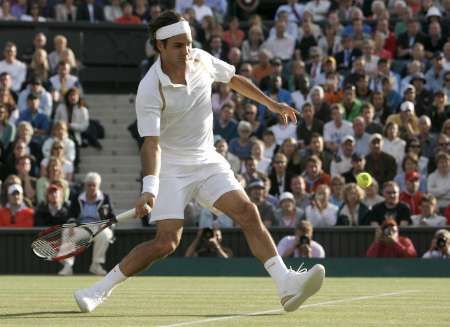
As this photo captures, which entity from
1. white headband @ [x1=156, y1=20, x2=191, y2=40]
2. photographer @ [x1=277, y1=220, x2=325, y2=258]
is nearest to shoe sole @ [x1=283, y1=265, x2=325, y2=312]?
white headband @ [x1=156, y1=20, x2=191, y2=40]

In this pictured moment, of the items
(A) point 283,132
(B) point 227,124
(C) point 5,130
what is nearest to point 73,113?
(C) point 5,130

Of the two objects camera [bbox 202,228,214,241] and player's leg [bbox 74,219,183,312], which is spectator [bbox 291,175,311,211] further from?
player's leg [bbox 74,219,183,312]

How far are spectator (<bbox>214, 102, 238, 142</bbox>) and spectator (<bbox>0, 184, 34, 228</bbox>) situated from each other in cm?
339

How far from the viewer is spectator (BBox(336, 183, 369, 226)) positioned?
56.0 feet

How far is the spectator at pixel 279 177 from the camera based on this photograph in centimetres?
1816

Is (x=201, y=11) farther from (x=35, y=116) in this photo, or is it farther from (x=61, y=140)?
(x=61, y=140)

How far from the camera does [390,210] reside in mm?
16891

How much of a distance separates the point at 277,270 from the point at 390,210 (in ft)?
27.6

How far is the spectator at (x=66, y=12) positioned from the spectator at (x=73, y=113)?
331 cm

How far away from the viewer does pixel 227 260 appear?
1627cm

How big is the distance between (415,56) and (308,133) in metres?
2.58

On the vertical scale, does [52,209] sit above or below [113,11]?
below

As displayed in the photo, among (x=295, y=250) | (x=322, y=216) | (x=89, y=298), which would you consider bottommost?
(x=295, y=250)

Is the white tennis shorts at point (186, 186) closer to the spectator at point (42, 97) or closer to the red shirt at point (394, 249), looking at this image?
the red shirt at point (394, 249)
